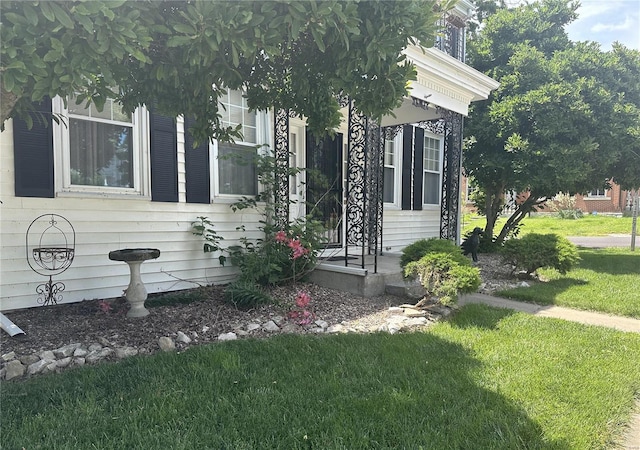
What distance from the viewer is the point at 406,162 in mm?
8789

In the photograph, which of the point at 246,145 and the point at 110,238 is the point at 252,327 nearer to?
the point at 110,238

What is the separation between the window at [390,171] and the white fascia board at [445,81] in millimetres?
1569

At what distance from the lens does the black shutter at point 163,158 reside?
16.0ft

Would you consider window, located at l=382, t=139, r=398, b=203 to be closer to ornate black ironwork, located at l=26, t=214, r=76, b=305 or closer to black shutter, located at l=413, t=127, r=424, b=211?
black shutter, located at l=413, t=127, r=424, b=211

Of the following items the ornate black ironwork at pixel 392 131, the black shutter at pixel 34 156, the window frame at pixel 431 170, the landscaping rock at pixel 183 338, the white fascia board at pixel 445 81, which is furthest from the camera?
the window frame at pixel 431 170

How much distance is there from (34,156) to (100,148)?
2.34 ft

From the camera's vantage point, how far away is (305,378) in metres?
2.75

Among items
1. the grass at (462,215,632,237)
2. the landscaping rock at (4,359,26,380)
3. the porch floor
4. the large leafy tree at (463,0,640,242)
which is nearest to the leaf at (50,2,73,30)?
the landscaping rock at (4,359,26,380)

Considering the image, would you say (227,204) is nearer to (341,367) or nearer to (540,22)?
Answer: (341,367)

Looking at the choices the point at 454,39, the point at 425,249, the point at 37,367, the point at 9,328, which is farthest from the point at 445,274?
the point at 454,39

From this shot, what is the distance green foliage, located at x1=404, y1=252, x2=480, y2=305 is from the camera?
4133mm

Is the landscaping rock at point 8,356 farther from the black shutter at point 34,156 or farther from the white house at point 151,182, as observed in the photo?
the black shutter at point 34,156

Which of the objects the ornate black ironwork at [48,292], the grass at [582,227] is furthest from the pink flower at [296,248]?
the grass at [582,227]

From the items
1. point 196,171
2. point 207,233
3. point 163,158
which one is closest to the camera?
point 163,158
